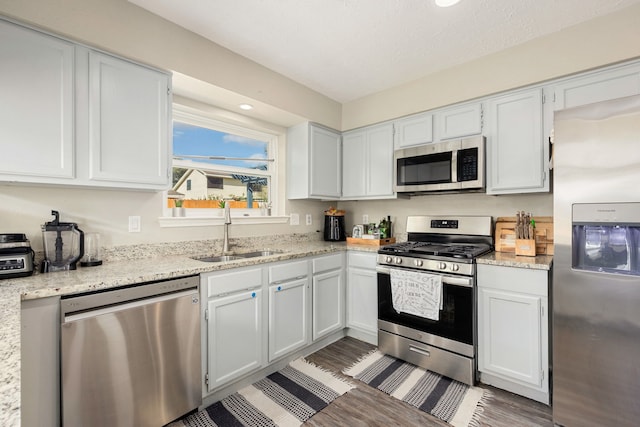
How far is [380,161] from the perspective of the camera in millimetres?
3172

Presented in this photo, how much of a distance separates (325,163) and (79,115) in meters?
2.15

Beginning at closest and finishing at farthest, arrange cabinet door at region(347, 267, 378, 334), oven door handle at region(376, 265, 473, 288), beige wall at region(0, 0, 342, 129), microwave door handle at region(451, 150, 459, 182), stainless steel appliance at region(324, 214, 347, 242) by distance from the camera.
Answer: beige wall at region(0, 0, 342, 129), oven door handle at region(376, 265, 473, 288), microwave door handle at region(451, 150, 459, 182), cabinet door at region(347, 267, 378, 334), stainless steel appliance at region(324, 214, 347, 242)

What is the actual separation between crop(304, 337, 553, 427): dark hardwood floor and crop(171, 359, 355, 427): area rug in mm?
84

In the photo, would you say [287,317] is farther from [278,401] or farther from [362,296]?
[362,296]

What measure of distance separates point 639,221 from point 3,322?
265 cm

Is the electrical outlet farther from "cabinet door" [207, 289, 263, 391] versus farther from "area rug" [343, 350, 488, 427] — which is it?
"area rug" [343, 350, 488, 427]

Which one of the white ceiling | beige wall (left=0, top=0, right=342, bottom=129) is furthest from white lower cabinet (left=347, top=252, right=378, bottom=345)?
the white ceiling

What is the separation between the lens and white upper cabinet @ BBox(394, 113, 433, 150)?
2.84 meters

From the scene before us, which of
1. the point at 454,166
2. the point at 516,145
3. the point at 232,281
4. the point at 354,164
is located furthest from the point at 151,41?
the point at 516,145

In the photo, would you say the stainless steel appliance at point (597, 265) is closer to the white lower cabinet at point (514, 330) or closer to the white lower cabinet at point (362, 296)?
the white lower cabinet at point (514, 330)

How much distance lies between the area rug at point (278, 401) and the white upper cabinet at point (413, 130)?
7.23 ft

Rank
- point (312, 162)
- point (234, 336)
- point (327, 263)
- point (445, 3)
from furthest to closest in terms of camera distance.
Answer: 1. point (312, 162)
2. point (327, 263)
3. point (234, 336)
4. point (445, 3)

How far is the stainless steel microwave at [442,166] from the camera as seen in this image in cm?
251

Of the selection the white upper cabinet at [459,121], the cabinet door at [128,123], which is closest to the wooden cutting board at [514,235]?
the white upper cabinet at [459,121]
